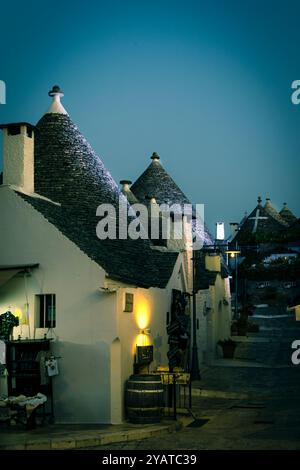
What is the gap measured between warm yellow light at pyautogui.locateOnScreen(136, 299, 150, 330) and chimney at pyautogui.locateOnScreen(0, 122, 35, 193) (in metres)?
3.90

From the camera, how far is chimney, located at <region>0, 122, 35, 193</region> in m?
17.9

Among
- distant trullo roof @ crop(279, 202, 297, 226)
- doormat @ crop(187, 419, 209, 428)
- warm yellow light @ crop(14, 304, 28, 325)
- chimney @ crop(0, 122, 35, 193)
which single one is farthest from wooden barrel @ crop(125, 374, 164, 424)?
distant trullo roof @ crop(279, 202, 297, 226)

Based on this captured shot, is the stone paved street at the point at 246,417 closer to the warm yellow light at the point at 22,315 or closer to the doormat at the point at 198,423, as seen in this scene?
the doormat at the point at 198,423

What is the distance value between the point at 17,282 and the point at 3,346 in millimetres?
1480

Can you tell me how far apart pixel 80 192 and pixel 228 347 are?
13.3 m

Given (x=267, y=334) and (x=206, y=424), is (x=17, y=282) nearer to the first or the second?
(x=206, y=424)

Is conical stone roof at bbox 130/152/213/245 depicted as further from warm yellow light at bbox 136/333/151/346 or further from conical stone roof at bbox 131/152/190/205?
warm yellow light at bbox 136/333/151/346

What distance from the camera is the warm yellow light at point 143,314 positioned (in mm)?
18141

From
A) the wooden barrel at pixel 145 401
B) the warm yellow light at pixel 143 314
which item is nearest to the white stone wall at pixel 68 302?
the wooden barrel at pixel 145 401
